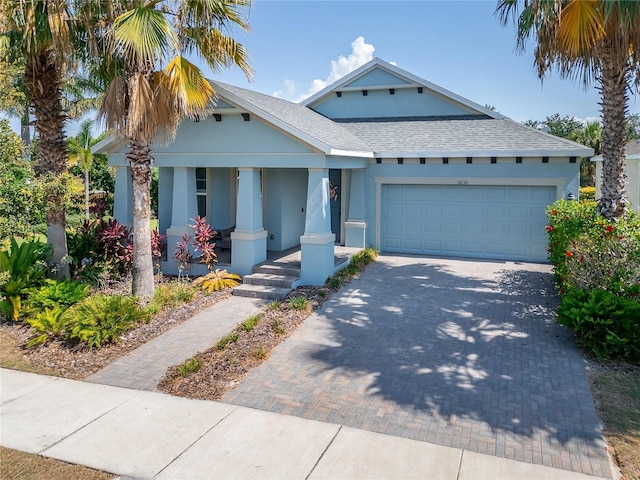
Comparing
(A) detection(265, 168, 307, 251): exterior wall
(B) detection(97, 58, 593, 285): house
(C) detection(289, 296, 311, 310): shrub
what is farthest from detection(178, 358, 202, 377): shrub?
(A) detection(265, 168, 307, 251): exterior wall

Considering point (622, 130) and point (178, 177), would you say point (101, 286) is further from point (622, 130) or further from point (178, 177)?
point (622, 130)

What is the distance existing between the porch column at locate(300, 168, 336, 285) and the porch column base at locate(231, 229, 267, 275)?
1.33 metres

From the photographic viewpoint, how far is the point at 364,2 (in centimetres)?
1394

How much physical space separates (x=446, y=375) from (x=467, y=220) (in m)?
9.07

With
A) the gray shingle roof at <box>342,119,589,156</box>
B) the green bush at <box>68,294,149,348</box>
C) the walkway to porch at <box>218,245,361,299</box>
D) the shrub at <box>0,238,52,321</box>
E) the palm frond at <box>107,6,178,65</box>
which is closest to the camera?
the green bush at <box>68,294,149,348</box>

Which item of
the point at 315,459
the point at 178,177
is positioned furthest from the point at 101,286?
the point at 315,459

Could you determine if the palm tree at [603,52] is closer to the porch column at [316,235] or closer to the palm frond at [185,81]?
the porch column at [316,235]

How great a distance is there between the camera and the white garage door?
14.6 metres

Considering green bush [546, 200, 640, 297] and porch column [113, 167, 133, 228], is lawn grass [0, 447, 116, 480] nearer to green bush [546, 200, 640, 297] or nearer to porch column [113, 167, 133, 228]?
green bush [546, 200, 640, 297]

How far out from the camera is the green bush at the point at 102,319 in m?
8.08

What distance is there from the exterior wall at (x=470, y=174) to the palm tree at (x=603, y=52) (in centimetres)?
401

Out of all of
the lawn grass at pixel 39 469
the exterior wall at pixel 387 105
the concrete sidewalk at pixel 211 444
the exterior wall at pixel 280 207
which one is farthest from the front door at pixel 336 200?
the lawn grass at pixel 39 469

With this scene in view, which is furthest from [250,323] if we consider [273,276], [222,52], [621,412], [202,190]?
[202,190]

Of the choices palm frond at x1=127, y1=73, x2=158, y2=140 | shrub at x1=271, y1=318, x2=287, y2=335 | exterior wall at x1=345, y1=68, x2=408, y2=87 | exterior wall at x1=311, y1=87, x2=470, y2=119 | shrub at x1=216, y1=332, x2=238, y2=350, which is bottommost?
shrub at x1=216, y1=332, x2=238, y2=350
